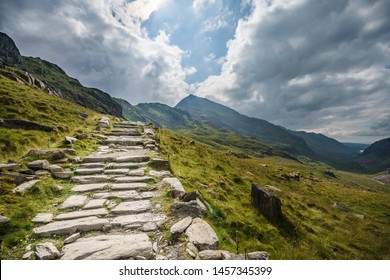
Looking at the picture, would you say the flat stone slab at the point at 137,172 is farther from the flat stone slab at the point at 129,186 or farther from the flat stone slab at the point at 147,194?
the flat stone slab at the point at 147,194

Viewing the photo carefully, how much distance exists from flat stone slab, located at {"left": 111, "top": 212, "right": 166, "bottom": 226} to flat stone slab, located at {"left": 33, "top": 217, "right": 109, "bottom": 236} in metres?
0.34

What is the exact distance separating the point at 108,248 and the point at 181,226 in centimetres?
217

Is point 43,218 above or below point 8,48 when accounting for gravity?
below

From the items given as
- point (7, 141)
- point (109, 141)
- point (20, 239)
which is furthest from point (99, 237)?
point (109, 141)

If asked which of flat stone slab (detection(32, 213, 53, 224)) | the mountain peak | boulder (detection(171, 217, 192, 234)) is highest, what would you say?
the mountain peak

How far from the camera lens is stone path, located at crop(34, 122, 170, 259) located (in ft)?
16.8

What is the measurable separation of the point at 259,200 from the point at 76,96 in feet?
494

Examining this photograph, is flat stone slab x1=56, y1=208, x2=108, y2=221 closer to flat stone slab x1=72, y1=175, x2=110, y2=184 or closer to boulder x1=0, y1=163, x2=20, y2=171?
flat stone slab x1=72, y1=175, x2=110, y2=184

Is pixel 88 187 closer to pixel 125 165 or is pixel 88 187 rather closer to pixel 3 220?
pixel 125 165

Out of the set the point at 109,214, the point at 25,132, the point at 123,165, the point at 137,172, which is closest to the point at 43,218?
the point at 109,214

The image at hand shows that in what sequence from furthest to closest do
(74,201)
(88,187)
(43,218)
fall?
1. (88,187)
2. (74,201)
3. (43,218)

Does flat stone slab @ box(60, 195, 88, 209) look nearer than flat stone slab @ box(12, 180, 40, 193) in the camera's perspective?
Yes

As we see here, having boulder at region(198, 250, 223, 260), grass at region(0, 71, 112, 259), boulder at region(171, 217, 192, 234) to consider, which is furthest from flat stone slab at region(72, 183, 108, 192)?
boulder at region(198, 250, 223, 260)

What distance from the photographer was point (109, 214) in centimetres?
678
